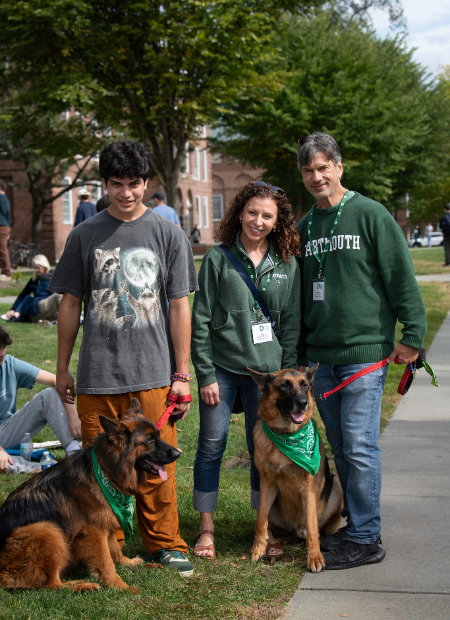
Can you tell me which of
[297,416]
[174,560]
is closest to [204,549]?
[174,560]

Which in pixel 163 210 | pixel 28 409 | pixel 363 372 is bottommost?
pixel 28 409

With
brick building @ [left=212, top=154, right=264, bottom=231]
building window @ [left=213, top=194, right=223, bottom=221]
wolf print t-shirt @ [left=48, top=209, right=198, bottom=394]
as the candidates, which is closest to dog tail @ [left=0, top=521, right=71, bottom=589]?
wolf print t-shirt @ [left=48, top=209, right=198, bottom=394]

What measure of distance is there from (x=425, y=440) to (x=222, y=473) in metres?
2.05

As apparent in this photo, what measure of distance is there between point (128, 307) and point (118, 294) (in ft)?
0.30

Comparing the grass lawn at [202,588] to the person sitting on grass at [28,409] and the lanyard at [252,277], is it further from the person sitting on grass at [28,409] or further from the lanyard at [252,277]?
the lanyard at [252,277]

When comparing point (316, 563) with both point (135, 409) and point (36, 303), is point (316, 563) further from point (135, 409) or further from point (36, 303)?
point (36, 303)

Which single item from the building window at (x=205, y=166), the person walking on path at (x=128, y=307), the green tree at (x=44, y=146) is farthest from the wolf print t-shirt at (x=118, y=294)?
the building window at (x=205, y=166)

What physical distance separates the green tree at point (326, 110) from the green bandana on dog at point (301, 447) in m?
23.5

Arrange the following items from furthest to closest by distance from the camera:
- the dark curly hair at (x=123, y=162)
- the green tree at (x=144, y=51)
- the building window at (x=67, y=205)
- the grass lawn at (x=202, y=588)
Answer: the building window at (x=67, y=205)
the green tree at (x=144, y=51)
the dark curly hair at (x=123, y=162)
the grass lawn at (x=202, y=588)

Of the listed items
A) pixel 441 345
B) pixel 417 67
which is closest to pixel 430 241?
pixel 417 67

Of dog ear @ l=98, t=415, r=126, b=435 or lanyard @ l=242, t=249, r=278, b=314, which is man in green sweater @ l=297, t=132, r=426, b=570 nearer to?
A: lanyard @ l=242, t=249, r=278, b=314

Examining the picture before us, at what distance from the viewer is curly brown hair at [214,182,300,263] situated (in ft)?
13.3

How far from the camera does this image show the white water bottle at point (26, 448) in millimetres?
5711

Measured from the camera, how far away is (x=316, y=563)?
383 centimetres
